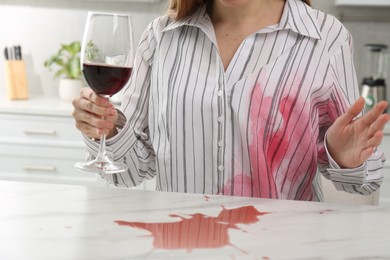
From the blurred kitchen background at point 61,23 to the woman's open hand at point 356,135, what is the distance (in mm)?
2141

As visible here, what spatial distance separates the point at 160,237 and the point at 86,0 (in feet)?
8.76

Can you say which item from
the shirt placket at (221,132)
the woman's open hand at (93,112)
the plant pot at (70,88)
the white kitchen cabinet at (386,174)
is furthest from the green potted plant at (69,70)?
the woman's open hand at (93,112)

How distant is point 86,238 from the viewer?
0.87 meters

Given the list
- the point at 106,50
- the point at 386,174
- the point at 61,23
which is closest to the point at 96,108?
the point at 106,50

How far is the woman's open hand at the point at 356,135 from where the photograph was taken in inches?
42.6

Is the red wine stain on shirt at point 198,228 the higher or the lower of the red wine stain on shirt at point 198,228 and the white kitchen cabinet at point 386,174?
the higher

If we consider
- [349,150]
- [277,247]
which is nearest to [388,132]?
[349,150]

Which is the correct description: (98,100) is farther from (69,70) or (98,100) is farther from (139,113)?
(69,70)

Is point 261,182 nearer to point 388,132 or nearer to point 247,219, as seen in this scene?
point 247,219

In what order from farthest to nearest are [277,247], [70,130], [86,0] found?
[86,0], [70,130], [277,247]

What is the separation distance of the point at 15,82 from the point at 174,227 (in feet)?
8.09

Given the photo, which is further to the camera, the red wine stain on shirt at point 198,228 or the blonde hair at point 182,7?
the blonde hair at point 182,7

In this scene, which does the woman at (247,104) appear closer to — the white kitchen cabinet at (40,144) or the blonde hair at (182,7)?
the blonde hair at (182,7)

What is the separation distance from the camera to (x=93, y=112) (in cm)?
119
